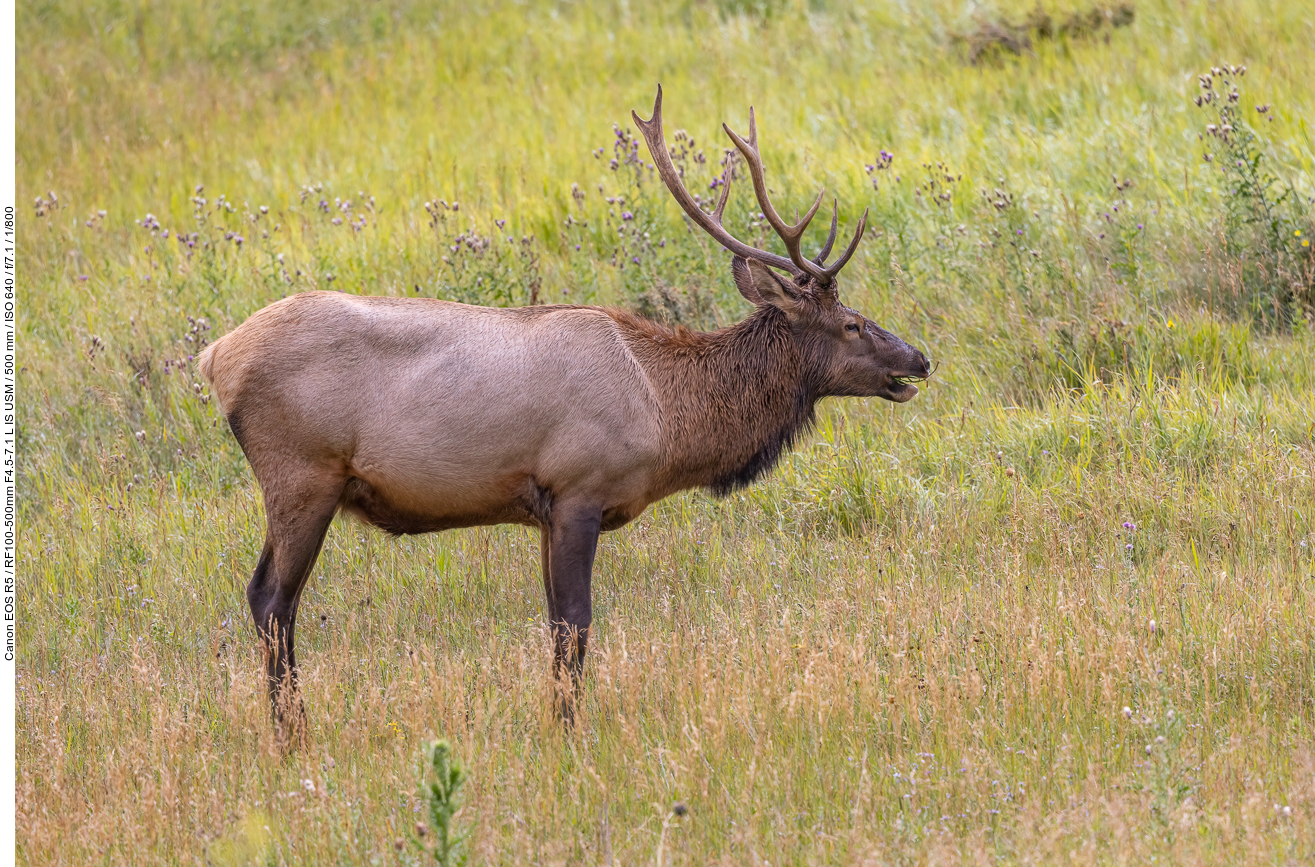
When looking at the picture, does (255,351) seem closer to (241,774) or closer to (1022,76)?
(241,774)

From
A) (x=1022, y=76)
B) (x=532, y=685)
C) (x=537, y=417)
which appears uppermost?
(x=1022, y=76)

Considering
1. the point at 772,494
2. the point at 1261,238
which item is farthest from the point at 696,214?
the point at 1261,238

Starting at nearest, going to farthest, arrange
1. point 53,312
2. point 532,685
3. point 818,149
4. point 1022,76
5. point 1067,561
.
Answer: point 532,685, point 1067,561, point 53,312, point 818,149, point 1022,76

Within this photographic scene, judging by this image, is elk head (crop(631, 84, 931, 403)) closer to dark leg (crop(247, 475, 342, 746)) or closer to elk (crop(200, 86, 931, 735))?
elk (crop(200, 86, 931, 735))

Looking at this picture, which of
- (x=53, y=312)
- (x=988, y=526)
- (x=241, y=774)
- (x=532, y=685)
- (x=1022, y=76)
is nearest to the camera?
(x=241, y=774)

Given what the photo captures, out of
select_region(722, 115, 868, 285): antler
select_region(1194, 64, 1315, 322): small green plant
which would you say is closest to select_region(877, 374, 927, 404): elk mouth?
select_region(722, 115, 868, 285): antler

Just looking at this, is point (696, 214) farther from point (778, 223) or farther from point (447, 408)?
point (447, 408)

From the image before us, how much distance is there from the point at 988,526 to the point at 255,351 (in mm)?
3592

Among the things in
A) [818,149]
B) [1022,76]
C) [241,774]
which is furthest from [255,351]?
[1022,76]

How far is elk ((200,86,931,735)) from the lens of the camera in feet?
17.7

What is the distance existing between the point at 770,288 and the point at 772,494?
143cm

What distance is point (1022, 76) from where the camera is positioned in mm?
11305

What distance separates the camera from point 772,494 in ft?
23.9

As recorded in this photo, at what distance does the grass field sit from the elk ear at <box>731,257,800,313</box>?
118cm
